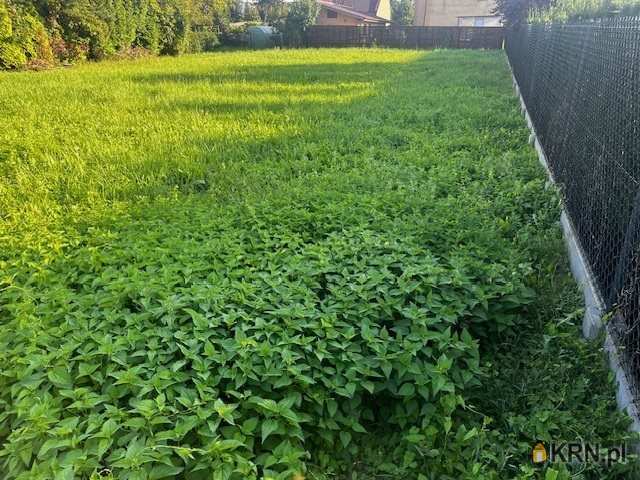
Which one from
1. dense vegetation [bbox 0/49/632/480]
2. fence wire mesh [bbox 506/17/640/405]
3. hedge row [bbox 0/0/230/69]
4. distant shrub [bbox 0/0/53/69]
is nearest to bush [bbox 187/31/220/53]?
hedge row [bbox 0/0/230/69]

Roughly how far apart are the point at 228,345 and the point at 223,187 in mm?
2386

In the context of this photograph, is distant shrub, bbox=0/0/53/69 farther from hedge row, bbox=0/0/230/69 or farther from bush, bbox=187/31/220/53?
bush, bbox=187/31/220/53

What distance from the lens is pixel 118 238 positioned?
3.05m

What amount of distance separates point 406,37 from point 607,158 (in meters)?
25.2

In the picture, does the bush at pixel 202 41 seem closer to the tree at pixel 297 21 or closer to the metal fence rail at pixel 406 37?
the tree at pixel 297 21

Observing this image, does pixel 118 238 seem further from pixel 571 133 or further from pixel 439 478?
pixel 571 133

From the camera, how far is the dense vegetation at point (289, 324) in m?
1.69

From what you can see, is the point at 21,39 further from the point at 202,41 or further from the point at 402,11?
the point at 402,11

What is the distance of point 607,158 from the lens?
8.95 feet

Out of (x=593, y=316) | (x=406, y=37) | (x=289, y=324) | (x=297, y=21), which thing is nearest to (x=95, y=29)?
(x=297, y=21)

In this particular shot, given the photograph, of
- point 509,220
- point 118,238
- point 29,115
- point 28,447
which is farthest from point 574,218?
point 29,115

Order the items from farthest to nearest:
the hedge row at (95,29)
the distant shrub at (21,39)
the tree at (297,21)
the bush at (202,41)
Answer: the tree at (297,21) < the bush at (202,41) < the hedge row at (95,29) < the distant shrub at (21,39)

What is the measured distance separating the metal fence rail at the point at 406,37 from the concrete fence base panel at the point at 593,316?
24.1 metres

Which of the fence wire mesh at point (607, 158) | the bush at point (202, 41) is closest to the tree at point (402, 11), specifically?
the bush at point (202, 41)
